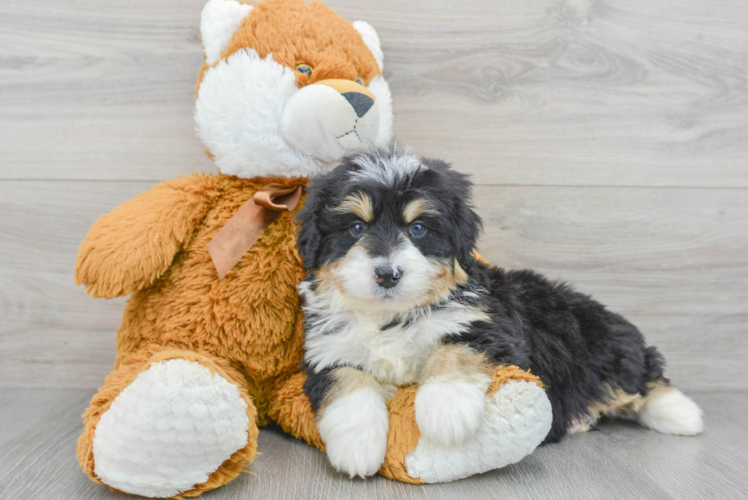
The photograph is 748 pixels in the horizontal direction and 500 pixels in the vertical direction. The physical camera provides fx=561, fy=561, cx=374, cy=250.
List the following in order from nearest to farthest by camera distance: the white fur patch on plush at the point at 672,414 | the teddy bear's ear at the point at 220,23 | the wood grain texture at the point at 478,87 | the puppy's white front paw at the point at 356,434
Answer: the puppy's white front paw at the point at 356,434
the teddy bear's ear at the point at 220,23
the white fur patch on plush at the point at 672,414
the wood grain texture at the point at 478,87

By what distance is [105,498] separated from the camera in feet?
4.40

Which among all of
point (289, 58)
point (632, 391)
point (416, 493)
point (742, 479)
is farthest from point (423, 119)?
point (742, 479)

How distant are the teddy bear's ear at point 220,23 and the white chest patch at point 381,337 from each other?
31.5 inches

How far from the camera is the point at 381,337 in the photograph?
1.51 meters

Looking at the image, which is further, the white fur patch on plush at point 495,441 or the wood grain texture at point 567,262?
the wood grain texture at point 567,262

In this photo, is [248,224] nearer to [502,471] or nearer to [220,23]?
[220,23]

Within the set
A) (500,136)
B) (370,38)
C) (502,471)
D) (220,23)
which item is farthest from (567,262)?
(220,23)

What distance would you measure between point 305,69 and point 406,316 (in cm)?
79

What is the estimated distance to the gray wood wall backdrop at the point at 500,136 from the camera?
7.11ft

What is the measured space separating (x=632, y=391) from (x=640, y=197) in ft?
2.88

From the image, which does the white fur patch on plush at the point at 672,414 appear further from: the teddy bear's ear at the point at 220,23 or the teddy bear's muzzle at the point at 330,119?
the teddy bear's ear at the point at 220,23

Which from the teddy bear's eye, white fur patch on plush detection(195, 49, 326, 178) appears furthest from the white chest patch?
the teddy bear's eye

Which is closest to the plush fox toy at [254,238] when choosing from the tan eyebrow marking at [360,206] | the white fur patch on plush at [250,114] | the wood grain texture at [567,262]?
the white fur patch on plush at [250,114]

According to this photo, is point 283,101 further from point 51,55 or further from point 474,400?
point 51,55
